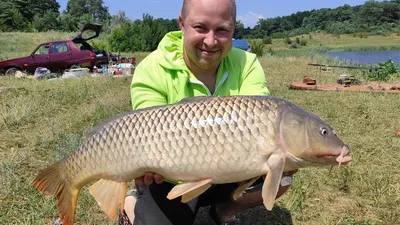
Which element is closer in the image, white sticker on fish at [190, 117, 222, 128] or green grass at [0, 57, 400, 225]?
white sticker on fish at [190, 117, 222, 128]

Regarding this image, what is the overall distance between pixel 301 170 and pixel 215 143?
1535 millimetres

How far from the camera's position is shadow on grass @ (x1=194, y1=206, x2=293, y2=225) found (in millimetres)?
2201

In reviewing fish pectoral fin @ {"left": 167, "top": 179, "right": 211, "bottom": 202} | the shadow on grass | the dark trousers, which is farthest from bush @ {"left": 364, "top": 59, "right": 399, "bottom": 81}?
fish pectoral fin @ {"left": 167, "top": 179, "right": 211, "bottom": 202}

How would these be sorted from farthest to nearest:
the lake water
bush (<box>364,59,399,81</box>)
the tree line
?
1. the tree line
2. the lake water
3. bush (<box>364,59,399,81</box>)

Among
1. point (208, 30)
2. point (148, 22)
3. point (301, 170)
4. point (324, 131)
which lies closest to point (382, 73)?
point (301, 170)

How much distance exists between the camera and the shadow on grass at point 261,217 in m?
2.20

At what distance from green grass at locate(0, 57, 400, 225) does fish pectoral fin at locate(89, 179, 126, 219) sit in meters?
0.62

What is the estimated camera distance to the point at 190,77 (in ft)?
6.03

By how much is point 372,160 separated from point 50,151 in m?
2.31

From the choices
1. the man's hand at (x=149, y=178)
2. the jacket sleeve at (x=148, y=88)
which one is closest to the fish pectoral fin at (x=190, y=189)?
the man's hand at (x=149, y=178)

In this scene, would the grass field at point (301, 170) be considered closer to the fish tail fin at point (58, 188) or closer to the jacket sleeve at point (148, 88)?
the fish tail fin at point (58, 188)

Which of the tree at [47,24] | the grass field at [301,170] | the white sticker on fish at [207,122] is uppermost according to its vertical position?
the tree at [47,24]

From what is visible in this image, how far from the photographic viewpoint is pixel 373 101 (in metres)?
5.05

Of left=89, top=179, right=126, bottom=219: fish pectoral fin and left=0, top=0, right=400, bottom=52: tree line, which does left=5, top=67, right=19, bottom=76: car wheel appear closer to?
left=89, top=179, right=126, bottom=219: fish pectoral fin
